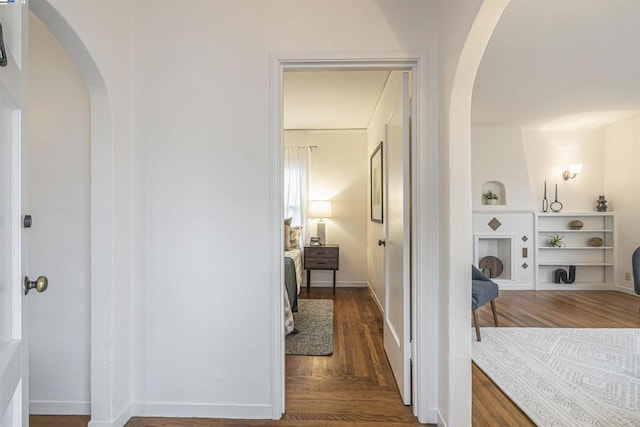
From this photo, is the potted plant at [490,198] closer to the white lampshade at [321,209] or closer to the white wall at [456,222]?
the white lampshade at [321,209]

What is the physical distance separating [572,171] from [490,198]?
4.35 feet

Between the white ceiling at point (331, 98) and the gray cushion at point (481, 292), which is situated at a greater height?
the white ceiling at point (331, 98)

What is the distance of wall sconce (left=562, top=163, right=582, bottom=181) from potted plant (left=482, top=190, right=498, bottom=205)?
1120 mm

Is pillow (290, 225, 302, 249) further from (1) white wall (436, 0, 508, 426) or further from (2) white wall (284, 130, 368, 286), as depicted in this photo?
(1) white wall (436, 0, 508, 426)

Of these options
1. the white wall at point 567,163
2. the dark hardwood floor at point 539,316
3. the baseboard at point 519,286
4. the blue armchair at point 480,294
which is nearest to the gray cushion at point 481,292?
the blue armchair at point 480,294

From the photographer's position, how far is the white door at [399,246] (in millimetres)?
2008

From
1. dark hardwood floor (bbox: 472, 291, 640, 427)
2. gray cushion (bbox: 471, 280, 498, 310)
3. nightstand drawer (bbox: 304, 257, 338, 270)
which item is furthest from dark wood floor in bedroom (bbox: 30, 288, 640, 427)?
nightstand drawer (bbox: 304, 257, 338, 270)

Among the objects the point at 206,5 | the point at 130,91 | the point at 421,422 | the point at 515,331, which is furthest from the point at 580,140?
the point at 130,91

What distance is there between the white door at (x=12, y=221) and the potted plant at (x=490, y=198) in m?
5.62

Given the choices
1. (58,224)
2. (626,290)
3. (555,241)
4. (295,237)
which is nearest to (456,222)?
(58,224)

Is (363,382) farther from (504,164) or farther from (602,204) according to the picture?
(602,204)

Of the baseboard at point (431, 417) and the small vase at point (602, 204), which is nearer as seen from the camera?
the baseboard at point (431, 417)

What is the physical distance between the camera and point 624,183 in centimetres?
490

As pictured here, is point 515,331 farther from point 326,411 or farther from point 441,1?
point 441,1
